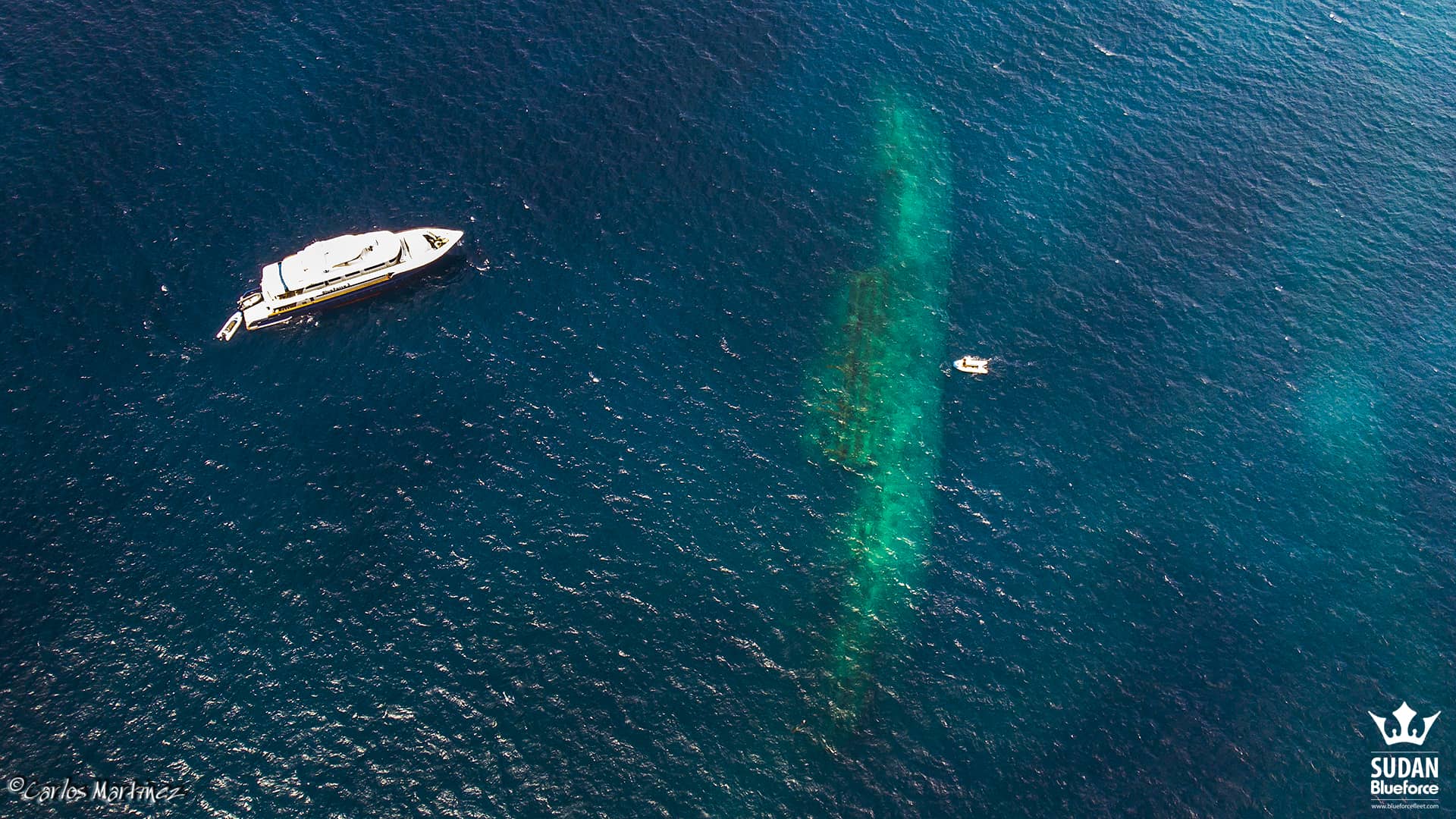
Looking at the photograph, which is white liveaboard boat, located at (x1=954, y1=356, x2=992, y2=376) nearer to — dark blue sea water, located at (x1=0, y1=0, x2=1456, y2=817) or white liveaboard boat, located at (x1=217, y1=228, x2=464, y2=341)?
dark blue sea water, located at (x1=0, y1=0, x2=1456, y2=817)

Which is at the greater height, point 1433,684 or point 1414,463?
point 1414,463

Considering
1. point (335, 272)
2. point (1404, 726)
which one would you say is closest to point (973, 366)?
point (1404, 726)

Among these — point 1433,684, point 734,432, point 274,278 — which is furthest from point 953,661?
point 274,278

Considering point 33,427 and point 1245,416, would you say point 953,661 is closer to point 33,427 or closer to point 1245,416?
point 1245,416

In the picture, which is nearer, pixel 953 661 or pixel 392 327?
pixel 953 661

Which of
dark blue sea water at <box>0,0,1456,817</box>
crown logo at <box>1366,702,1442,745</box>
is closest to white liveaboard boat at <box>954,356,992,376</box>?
dark blue sea water at <box>0,0,1456,817</box>

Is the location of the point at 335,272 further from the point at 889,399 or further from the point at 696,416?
the point at 889,399
